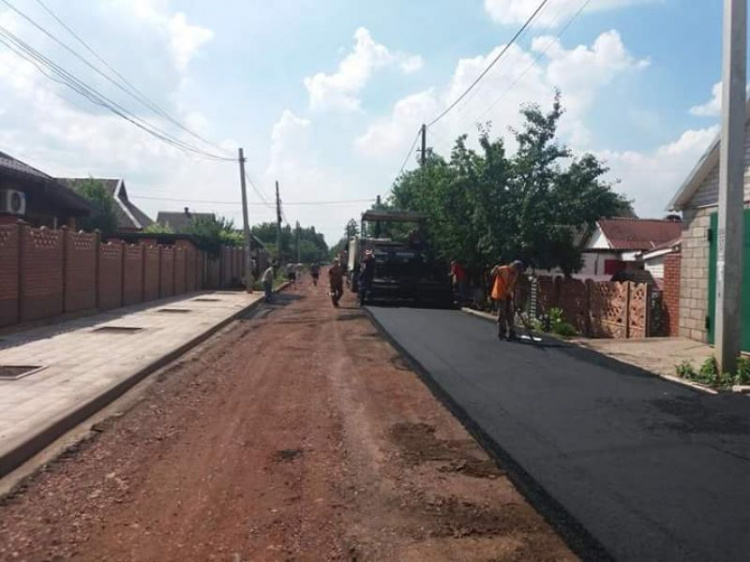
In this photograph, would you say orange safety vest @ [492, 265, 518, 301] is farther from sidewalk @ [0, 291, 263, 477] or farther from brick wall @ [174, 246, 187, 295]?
brick wall @ [174, 246, 187, 295]

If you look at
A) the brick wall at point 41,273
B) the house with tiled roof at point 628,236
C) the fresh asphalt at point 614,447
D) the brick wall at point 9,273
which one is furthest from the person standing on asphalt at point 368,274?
the fresh asphalt at point 614,447

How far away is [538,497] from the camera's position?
5.00 metres

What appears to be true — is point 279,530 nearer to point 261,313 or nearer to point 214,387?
point 214,387

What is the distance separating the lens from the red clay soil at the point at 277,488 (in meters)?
4.23

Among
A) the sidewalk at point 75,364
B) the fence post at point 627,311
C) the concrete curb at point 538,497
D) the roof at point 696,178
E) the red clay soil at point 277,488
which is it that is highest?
the roof at point 696,178

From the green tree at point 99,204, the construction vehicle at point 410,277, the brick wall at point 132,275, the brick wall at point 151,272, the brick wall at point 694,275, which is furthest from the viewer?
the green tree at point 99,204

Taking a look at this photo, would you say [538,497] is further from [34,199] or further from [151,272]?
[151,272]

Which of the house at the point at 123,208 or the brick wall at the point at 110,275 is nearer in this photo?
the brick wall at the point at 110,275

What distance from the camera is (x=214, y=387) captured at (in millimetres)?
9500

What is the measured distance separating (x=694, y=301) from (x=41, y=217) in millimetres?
19679

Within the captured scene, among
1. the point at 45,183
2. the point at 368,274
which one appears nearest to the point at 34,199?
the point at 45,183

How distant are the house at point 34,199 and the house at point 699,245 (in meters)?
16.4

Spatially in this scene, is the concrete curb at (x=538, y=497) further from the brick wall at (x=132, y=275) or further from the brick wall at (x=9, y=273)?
the brick wall at (x=132, y=275)

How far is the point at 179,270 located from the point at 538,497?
2723 centimetres
